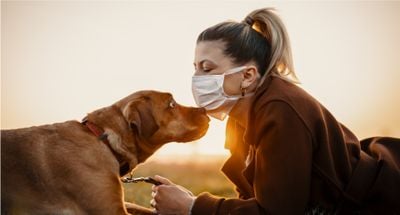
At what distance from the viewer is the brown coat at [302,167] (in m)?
3.71

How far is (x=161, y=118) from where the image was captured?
4656 millimetres

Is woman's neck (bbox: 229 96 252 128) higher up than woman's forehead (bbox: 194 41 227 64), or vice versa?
woman's forehead (bbox: 194 41 227 64)

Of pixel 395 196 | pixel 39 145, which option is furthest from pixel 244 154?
pixel 39 145

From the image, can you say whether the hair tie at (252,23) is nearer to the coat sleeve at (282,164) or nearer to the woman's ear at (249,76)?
the woman's ear at (249,76)

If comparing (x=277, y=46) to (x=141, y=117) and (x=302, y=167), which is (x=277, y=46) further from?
(x=141, y=117)

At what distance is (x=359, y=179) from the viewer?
13.2 feet

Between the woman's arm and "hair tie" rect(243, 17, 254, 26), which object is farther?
"hair tie" rect(243, 17, 254, 26)

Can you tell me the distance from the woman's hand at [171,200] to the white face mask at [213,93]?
2.62 ft

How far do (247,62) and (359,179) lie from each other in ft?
4.26

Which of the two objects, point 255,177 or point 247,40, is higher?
point 247,40

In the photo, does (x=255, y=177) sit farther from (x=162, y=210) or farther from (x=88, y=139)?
(x=88, y=139)

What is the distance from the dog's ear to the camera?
14.3ft

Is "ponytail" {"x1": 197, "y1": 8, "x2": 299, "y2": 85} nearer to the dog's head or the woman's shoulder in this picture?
the woman's shoulder

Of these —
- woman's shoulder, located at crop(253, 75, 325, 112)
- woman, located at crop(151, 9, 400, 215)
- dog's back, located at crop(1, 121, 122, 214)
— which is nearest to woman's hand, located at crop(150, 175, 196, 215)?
woman, located at crop(151, 9, 400, 215)
